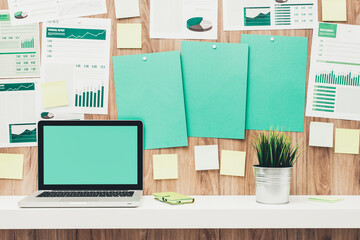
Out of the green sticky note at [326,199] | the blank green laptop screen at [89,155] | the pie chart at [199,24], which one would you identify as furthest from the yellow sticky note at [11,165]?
the green sticky note at [326,199]

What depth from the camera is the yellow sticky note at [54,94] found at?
1216mm

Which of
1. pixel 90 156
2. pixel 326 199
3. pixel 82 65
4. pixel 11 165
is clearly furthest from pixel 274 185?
pixel 11 165

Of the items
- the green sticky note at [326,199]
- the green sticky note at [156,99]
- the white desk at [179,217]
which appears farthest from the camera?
the green sticky note at [156,99]

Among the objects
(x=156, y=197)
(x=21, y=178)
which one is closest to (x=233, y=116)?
(x=156, y=197)

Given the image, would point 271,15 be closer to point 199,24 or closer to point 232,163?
point 199,24

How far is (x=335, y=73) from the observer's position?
1.23m

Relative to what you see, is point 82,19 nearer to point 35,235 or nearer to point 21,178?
point 21,178

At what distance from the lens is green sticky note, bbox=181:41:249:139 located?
121 centimetres

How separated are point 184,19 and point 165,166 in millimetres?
499

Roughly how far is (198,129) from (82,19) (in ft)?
1.76

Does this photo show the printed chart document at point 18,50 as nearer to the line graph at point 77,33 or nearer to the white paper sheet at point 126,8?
the line graph at point 77,33

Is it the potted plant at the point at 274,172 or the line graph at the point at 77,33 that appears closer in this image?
the potted plant at the point at 274,172

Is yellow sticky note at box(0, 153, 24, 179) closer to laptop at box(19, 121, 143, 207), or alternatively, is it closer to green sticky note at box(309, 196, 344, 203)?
laptop at box(19, 121, 143, 207)

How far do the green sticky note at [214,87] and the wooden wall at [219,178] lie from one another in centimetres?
4
